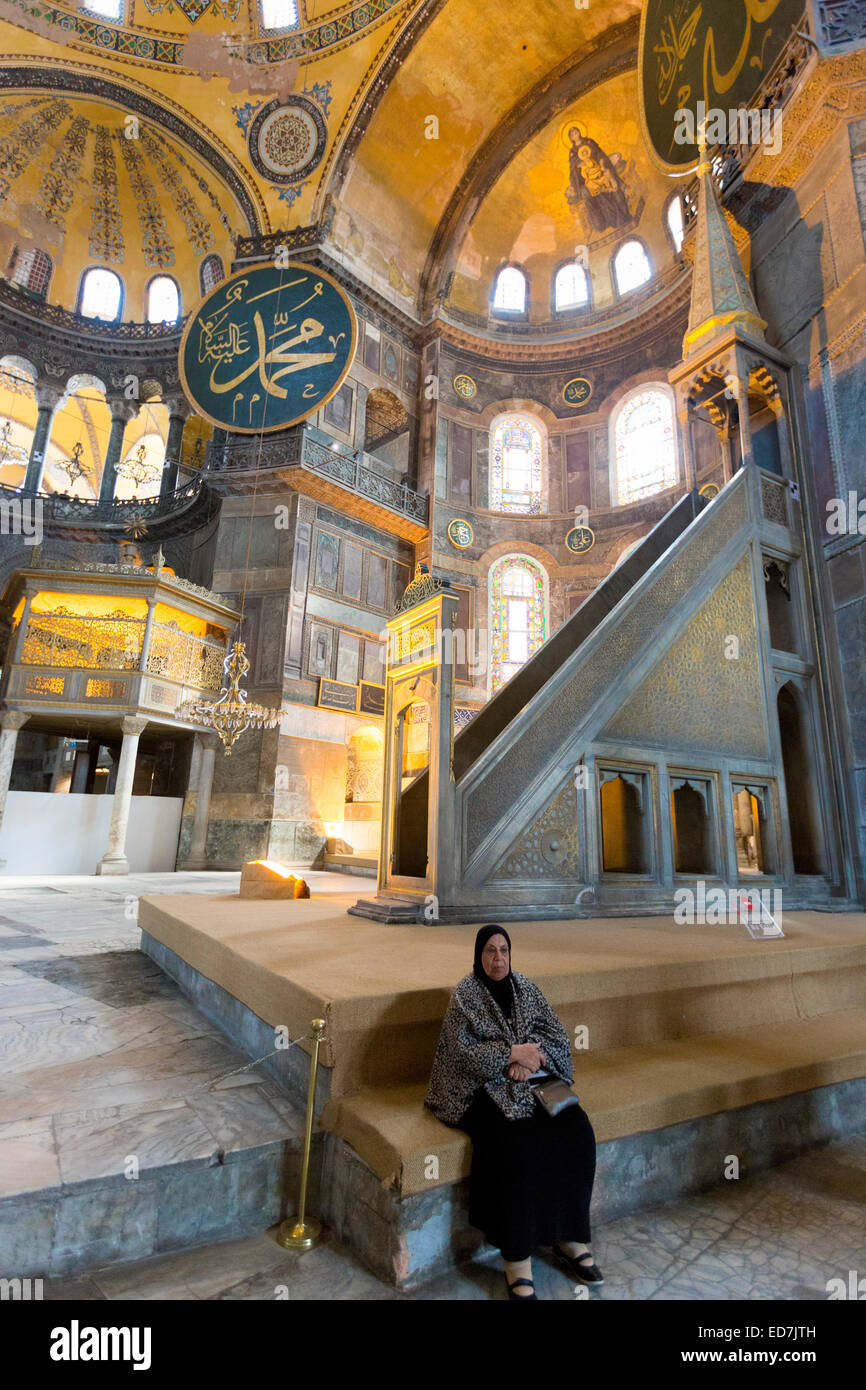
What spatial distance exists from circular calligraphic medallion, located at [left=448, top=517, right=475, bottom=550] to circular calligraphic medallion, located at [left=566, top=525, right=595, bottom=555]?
2099 millimetres

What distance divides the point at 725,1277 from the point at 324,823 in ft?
34.2

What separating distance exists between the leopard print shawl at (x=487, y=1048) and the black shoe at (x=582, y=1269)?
0.92ft

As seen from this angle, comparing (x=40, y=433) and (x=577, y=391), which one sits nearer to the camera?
(x=577, y=391)

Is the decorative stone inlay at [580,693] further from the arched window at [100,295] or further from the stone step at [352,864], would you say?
the arched window at [100,295]

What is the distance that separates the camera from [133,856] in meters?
10.7

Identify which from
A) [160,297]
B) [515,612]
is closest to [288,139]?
[160,297]

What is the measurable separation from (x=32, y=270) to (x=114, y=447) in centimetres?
433

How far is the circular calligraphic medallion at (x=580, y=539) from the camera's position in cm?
1404

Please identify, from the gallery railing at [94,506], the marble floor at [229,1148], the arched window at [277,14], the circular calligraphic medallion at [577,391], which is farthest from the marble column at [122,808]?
the arched window at [277,14]

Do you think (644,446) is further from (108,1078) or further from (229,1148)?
(229,1148)

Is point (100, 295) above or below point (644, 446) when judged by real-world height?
above

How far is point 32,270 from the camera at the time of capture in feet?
50.9


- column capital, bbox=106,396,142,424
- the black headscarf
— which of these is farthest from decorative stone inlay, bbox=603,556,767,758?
column capital, bbox=106,396,142,424
